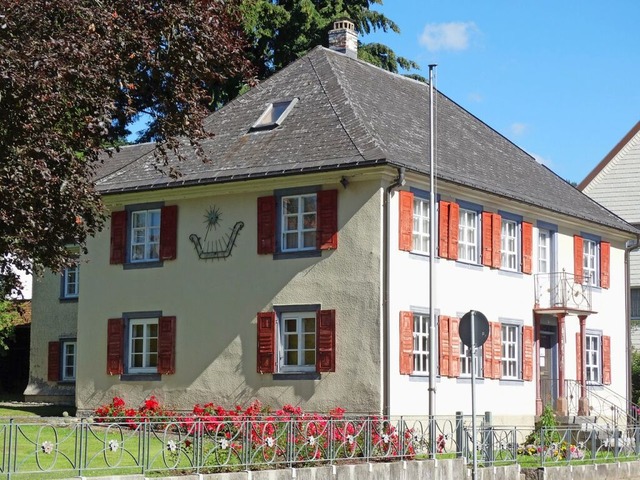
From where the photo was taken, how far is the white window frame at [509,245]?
97.0 ft

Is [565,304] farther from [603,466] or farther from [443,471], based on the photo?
[443,471]

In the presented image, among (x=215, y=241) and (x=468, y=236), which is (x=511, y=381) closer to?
(x=468, y=236)

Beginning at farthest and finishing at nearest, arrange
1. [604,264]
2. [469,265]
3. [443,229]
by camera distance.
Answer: [604,264] → [469,265] → [443,229]

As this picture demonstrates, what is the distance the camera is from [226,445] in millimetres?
16422

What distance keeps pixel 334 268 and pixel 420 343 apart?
254 cm

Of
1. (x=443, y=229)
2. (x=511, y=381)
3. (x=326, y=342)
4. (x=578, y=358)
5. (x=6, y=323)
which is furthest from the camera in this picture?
(x=6, y=323)

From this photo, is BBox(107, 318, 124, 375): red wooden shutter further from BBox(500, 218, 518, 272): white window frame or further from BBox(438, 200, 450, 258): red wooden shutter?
BBox(500, 218, 518, 272): white window frame

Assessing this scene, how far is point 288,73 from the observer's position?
31.0m

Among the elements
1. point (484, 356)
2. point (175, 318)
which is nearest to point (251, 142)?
point (175, 318)

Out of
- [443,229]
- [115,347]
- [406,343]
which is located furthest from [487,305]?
[115,347]

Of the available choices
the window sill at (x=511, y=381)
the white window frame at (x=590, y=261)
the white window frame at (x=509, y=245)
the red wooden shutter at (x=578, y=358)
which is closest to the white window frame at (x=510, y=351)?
the window sill at (x=511, y=381)

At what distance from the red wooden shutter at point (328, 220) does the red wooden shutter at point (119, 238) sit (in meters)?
5.82

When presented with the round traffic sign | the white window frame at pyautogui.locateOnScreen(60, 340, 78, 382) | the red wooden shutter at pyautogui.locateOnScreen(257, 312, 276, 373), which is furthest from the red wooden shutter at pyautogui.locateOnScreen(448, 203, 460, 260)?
the white window frame at pyautogui.locateOnScreen(60, 340, 78, 382)

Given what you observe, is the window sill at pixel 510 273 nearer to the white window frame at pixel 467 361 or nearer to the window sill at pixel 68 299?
the white window frame at pixel 467 361
